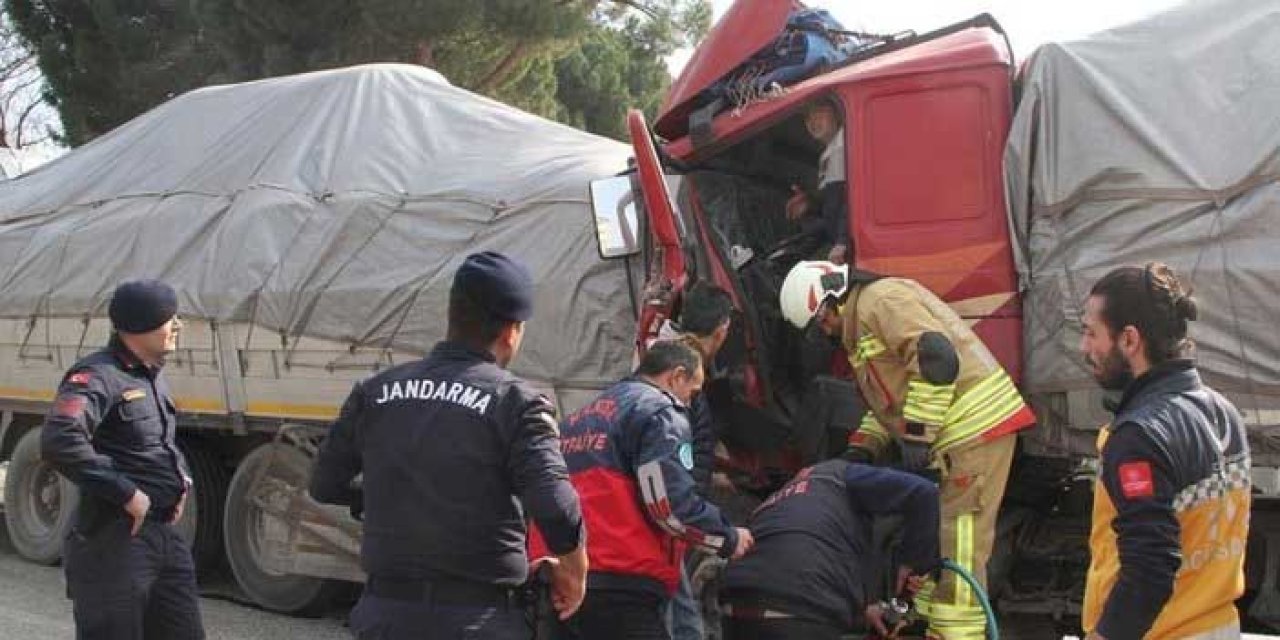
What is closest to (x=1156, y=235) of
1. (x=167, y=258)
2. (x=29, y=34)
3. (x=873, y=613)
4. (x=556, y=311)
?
(x=873, y=613)

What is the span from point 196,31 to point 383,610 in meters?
20.4

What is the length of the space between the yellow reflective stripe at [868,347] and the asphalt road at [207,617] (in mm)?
3536

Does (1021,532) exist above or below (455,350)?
below

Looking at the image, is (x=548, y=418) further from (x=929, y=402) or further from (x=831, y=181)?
(x=831, y=181)

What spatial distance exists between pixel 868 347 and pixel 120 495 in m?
2.73

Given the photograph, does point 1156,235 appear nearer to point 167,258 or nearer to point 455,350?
point 455,350

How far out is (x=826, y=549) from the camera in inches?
159

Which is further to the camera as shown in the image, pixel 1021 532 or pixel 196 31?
pixel 196 31

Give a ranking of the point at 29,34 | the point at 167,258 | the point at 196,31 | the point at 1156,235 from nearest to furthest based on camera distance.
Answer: the point at 1156,235 < the point at 167,258 < the point at 196,31 < the point at 29,34

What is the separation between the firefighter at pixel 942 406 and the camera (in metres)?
4.71

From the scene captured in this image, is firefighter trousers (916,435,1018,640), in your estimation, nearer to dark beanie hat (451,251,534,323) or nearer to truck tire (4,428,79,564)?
dark beanie hat (451,251,534,323)

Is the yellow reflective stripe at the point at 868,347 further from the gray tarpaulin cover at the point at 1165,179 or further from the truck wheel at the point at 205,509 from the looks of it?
the truck wheel at the point at 205,509

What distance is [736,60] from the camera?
6.05 m

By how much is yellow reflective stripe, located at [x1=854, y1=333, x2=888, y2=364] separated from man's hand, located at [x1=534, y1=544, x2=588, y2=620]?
6.76 feet
